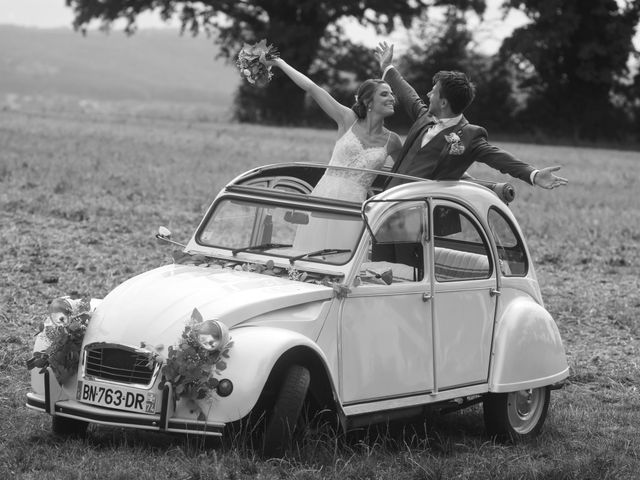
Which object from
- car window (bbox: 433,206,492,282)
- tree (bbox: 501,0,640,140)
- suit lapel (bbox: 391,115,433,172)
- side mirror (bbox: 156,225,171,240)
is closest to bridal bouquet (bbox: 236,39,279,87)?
suit lapel (bbox: 391,115,433,172)

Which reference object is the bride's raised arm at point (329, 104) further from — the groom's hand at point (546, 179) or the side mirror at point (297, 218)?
the groom's hand at point (546, 179)

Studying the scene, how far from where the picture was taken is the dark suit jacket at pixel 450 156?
25.0 ft

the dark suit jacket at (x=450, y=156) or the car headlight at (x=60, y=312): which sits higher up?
the dark suit jacket at (x=450, y=156)

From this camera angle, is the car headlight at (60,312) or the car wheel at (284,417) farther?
the car headlight at (60,312)

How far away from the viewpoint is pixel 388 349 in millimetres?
6781

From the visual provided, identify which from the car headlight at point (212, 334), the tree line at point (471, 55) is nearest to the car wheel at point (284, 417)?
the car headlight at point (212, 334)

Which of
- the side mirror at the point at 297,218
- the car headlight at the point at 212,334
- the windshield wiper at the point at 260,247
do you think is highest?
the side mirror at the point at 297,218

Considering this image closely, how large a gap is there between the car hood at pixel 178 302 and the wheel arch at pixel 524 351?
1.48m

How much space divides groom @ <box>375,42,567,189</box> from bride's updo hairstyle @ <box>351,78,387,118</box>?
0.45 metres

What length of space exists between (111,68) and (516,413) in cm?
13742

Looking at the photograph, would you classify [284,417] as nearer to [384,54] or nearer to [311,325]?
[311,325]

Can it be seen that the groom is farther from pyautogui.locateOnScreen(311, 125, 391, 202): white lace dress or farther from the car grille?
the car grille

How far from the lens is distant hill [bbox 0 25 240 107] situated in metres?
106

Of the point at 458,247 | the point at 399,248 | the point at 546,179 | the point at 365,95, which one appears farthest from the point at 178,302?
the point at 365,95
